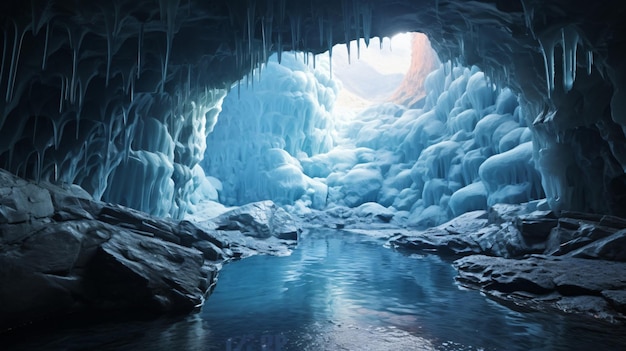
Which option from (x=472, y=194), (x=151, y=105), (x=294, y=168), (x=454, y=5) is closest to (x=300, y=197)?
(x=294, y=168)

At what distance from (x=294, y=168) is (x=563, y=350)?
33336mm

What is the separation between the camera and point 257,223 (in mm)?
20859

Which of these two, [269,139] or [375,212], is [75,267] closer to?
[375,212]

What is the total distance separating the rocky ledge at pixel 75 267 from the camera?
6672 millimetres

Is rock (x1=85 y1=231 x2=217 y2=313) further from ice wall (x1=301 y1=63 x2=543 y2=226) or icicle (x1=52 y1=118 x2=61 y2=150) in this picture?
ice wall (x1=301 y1=63 x2=543 y2=226)

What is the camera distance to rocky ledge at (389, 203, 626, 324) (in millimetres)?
8047

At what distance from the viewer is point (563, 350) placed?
597 centimetres

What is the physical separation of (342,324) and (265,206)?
16238 millimetres

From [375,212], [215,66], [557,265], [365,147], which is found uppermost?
[365,147]

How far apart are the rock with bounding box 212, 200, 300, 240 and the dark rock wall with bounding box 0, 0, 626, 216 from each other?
15.4 ft

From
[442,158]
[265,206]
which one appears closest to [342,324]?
[265,206]

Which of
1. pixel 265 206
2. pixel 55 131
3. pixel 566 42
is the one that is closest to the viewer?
pixel 566 42

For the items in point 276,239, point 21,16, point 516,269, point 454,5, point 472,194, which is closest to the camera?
point 21,16

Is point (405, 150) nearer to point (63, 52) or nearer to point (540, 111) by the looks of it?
point (540, 111)
